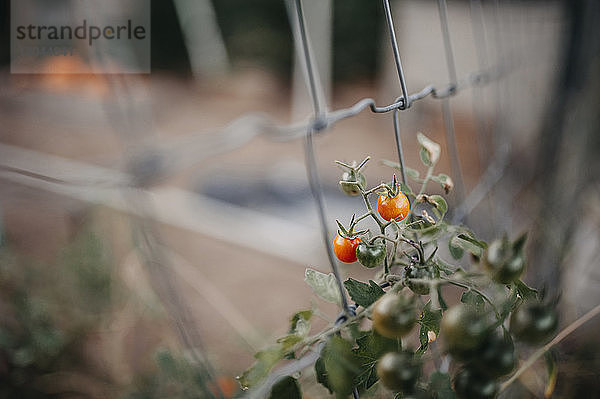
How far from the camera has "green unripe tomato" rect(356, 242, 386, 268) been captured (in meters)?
0.24

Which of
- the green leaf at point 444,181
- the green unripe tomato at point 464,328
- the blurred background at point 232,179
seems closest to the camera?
the green unripe tomato at point 464,328

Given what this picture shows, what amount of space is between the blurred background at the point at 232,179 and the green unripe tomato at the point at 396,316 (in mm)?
104

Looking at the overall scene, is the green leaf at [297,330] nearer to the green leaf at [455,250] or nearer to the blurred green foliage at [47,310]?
the green leaf at [455,250]

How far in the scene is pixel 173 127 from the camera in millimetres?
2924

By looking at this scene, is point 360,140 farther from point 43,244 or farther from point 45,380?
point 45,380

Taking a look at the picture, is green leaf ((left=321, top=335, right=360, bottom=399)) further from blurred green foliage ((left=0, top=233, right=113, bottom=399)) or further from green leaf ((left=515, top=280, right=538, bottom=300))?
blurred green foliage ((left=0, top=233, right=113, bottom=399))

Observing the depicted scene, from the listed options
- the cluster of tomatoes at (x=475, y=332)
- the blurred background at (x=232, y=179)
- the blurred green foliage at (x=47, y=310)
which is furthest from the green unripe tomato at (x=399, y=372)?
the blurred green foliage at (x=47, y=310)

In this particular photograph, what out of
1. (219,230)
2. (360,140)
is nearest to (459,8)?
(360,140)

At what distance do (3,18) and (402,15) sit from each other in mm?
2969

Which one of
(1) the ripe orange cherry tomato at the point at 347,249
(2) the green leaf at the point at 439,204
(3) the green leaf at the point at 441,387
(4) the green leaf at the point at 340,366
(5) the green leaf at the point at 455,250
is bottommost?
(3) the green leaf at the point at 441,387

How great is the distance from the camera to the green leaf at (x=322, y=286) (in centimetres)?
26

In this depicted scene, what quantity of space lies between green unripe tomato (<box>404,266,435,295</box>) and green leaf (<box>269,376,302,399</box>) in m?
0.08

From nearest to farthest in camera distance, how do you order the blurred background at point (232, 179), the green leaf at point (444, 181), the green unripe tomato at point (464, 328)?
the green unripe tomato at point (464, 328) → the green leaf at point (444, 181) → the blurred background at point (232, 179)

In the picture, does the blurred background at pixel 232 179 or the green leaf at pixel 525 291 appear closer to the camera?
the green leaf at pixel 525 291
